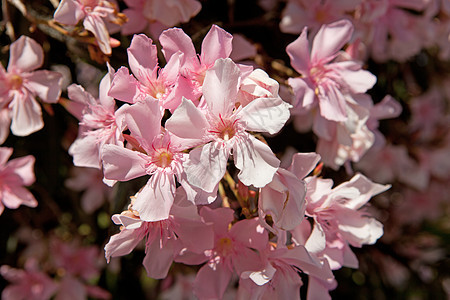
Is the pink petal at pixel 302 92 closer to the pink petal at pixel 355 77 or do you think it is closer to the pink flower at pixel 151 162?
the pink petal at pixel 355 77

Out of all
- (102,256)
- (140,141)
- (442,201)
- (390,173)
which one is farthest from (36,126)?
(442,201)

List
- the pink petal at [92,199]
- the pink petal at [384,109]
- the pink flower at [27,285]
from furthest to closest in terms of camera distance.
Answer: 1. the pink petal at [92,199]
2. the pink flower at [27,285]
3. the pink petal at [384,109]

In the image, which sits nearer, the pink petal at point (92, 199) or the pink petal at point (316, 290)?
the pink petal at point (316, 290)

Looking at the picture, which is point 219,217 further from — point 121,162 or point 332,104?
point 332,104

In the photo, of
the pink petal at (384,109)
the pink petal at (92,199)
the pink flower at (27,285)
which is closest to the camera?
the pink petal at (384,109)

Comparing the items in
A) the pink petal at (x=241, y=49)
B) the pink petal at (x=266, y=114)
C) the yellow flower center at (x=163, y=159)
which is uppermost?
the pink petal at (x=266, y=114)

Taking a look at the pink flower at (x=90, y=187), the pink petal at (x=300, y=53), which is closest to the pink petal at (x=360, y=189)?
the pink petal at (x=300, y=53)

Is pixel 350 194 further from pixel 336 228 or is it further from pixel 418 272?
pixel 418 272
